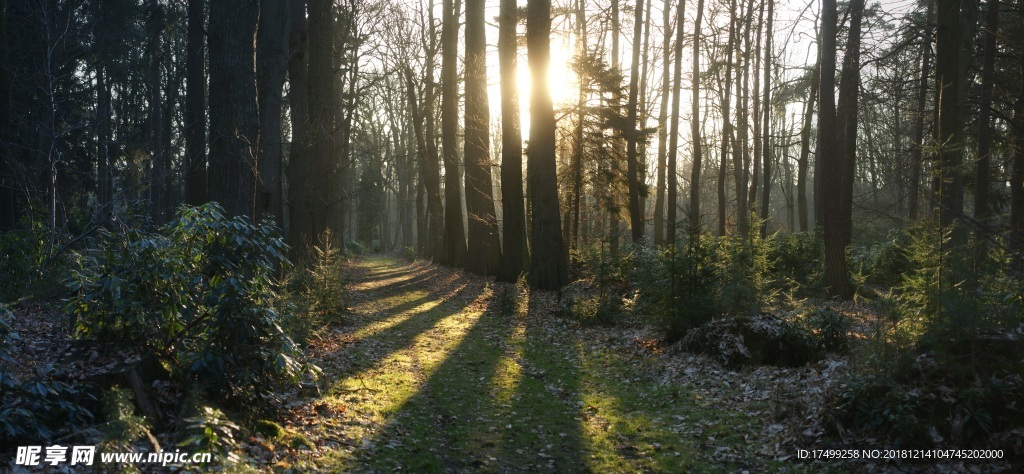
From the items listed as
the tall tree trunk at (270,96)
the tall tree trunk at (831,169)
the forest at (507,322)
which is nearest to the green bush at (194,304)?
the forest at (507,322)

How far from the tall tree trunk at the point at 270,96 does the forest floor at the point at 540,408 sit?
5.72 metres

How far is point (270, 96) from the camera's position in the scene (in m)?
16.6

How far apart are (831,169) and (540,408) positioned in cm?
1048

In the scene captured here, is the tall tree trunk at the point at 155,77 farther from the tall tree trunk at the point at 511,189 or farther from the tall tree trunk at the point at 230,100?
the tall tree trunk at the point at 230,100

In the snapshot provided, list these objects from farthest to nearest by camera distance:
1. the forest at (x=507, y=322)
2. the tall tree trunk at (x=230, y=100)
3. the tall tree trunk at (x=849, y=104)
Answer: the tall tree trunk at (x=849, y=104) → the tall tree trunk at (x=230, y=100) → the forest at (x=507, y=322)

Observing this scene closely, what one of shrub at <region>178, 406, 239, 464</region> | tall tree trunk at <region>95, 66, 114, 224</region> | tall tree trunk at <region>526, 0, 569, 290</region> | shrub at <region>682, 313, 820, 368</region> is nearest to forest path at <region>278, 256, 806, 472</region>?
shrub at <region>682, 313, 820, 368</region>

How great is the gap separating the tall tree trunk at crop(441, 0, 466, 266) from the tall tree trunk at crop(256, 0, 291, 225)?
8.96 meters

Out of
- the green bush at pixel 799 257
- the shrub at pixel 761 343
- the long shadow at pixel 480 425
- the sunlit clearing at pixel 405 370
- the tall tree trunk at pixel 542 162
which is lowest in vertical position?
the long shadow at pixel 480 425

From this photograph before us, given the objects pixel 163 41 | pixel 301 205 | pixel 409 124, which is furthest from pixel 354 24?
pixel 409 124

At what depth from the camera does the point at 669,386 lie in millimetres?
8562

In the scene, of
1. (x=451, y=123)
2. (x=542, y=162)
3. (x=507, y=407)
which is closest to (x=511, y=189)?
(x=542, y=162)

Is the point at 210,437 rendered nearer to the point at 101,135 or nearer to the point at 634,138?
the point at 634,138

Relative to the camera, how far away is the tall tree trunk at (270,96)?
52.6 feet

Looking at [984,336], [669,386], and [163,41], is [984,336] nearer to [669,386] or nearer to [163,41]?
[669,386]
